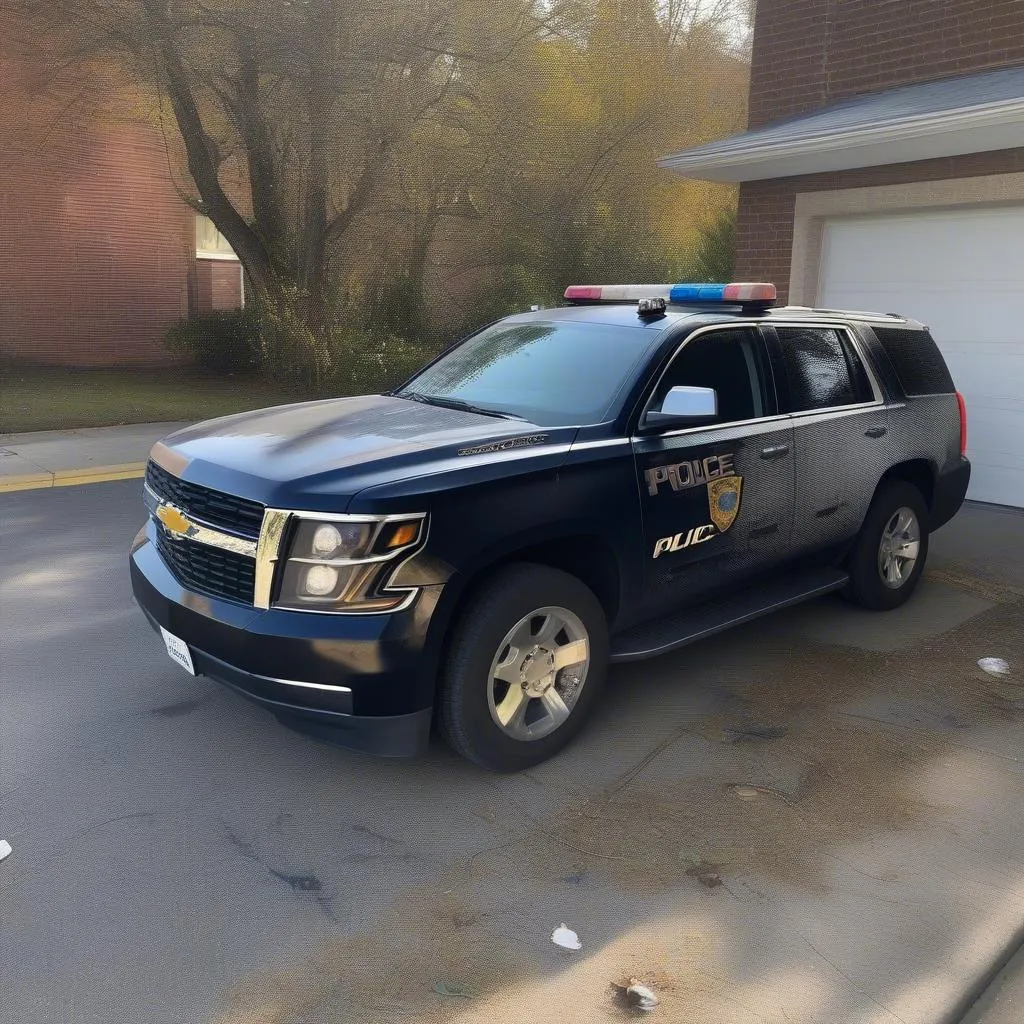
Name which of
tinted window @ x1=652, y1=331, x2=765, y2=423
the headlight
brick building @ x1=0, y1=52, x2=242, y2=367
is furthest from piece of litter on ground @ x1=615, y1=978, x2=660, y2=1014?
brick building @ x1=0, y1=52, x2=242, y2=367

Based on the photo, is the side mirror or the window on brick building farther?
the window on brick building

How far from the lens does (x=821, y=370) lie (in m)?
5.26

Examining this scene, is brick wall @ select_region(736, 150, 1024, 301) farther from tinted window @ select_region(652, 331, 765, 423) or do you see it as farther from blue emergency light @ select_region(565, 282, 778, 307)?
tinted window @ select_region(652, 331, 765, 423)

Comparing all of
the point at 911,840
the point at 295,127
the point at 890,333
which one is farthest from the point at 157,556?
the point at 295,127

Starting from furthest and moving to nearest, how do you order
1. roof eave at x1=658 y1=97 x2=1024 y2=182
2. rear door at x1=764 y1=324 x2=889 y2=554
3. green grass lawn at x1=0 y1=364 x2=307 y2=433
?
green grass lawn at x1=0 y1=364 x2=307 y2=433, roof eave at x1=658 y1=97 x2=1024 y2=182, rear door at x1=764 y1=324 x2=889 y2=554

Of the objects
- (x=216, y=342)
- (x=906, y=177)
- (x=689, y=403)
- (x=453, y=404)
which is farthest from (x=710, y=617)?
(x=216, y=342)

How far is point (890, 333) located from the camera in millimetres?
5836

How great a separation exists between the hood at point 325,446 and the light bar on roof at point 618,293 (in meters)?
1.36

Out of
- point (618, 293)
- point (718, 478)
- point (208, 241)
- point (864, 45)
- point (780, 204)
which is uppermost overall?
point (864, 45)

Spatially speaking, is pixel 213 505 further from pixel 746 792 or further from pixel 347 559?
pixel 746 792

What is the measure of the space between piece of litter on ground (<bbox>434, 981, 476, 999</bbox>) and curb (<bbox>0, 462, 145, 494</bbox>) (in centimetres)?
765

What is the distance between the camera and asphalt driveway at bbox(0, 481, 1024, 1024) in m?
2.80

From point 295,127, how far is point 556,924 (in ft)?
49.1

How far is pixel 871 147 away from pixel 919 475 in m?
3.59
